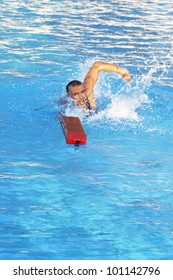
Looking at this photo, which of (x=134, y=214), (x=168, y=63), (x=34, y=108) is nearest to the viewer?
(x=134, y=214)

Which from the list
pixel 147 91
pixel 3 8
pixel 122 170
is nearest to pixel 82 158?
pixel 122 170

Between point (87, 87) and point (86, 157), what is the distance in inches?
52.9

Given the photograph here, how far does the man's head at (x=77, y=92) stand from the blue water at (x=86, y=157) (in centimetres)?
18

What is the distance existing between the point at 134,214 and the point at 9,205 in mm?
1012

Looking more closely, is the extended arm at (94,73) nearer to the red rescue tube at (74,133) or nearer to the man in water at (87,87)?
the man in water at (87,87)

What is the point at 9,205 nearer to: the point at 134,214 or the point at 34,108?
the point at 134,214

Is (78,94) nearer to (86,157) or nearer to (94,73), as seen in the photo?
Answer: (94,73)

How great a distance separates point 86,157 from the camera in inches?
243

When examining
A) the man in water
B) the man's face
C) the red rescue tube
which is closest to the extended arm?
the man in water

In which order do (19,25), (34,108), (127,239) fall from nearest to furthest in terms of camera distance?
(127,239) < (34,108) < (19,25)

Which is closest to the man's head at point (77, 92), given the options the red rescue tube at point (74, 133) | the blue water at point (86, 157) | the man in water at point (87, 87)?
the man in water at point (87, 87)

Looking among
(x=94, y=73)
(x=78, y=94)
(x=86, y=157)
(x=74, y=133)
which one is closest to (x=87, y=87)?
(x=94, y=73)
